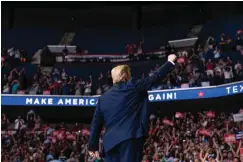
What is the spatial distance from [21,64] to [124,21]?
22.2 ft

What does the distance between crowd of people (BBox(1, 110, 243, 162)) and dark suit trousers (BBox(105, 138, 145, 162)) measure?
7.40m

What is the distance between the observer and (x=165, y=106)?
1934 cm

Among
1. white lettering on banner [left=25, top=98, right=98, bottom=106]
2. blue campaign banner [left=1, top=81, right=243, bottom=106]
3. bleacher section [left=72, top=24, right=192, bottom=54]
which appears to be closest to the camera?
blue campaign banner [left=1, top=81, right=243, bottom=106]

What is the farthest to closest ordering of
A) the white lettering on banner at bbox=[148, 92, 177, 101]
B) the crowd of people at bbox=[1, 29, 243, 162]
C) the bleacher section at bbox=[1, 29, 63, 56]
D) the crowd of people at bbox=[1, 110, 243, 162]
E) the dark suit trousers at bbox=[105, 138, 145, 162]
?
the bleacher section at bbox=[1, 29, 63, 56] → the white lettering on banner at bbox=[148, 92, 177, 101] → the crowd of people at bbox=[1, 29, 243, 162] → the crowd of people at bbox=[1, 110, 243, 162] → the dark suit trousers at bbox=[105, 138, 145, 162]

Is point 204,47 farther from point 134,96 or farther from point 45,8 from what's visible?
point 134,96

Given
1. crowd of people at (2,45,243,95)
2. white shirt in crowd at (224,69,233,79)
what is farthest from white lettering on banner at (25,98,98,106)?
white shirt in crowd at (224,69,233,79)

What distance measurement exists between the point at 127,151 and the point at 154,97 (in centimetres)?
1440

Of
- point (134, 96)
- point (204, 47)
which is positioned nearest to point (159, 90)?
point (204, 47)

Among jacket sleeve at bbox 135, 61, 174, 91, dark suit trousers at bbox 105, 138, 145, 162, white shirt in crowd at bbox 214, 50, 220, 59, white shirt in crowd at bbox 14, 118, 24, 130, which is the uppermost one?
white shirt in crowd at bbox 214, 50, 220, 59

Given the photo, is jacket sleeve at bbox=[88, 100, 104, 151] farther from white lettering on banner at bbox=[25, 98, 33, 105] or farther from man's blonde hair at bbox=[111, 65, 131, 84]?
white lettering on banner at bbox=[25, 98, 33, 105]

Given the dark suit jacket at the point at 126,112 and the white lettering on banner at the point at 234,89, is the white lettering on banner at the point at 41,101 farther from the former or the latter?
the dark suit jacket at the point at 126,112

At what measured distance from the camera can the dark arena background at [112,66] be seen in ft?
49.4

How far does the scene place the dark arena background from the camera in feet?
49.4

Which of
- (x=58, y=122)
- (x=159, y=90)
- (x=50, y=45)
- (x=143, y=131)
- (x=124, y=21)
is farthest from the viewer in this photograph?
(x=124, y=21)
